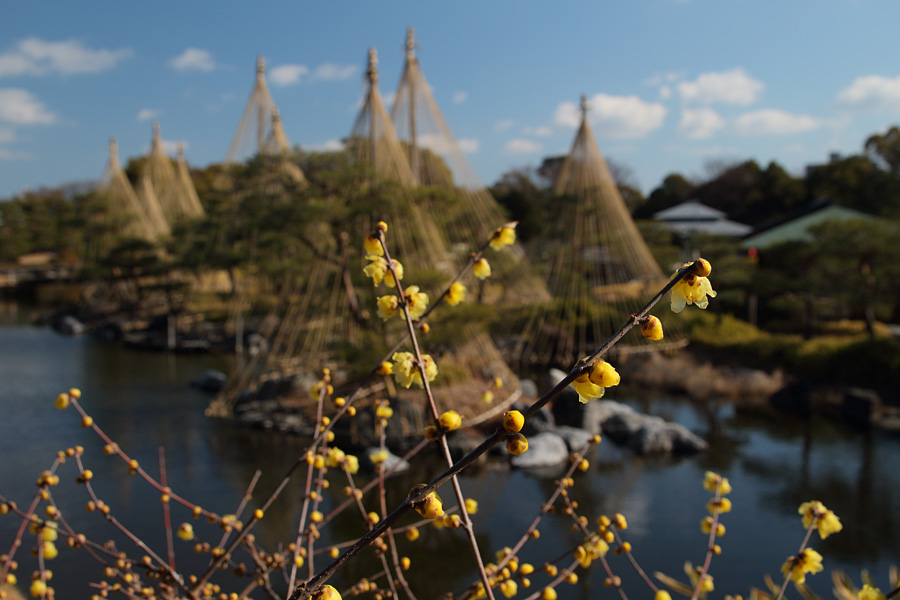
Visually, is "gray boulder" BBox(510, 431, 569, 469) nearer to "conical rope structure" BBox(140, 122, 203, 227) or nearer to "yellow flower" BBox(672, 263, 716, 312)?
"yellow flower" BBox(672, 263, 716, 312)

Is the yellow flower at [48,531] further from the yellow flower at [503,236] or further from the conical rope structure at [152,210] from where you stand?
the conical rope structure at [152,210]

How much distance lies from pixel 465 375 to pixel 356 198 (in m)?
2.04

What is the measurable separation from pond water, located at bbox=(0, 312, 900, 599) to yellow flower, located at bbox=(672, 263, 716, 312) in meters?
3.05

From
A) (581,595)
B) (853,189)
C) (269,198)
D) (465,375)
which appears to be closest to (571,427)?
(465,375)

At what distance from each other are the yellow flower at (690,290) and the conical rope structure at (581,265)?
8446 mm

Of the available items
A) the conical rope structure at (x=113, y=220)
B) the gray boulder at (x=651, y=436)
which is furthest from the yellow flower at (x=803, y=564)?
the conical rope structure at (x=113, y=220)

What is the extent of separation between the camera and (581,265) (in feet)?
31.5

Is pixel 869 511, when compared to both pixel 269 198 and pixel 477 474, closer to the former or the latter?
pixel 477 474

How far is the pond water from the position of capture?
380 cm

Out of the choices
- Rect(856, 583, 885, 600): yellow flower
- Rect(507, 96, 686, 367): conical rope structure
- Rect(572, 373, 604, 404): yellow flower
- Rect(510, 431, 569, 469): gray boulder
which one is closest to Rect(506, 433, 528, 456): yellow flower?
Rect(572, 373, 604, 404): yellow flower

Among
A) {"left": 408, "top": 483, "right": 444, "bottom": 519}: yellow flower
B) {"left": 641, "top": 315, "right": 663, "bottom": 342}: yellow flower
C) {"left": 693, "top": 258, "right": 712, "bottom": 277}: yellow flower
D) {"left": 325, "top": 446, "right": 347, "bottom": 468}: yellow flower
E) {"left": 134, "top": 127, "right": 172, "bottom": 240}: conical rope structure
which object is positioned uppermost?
{"left": 134, "top": 127, "right": 172, "bottom": 240}: conical rope structure

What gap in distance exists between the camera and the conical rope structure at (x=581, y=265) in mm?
9289

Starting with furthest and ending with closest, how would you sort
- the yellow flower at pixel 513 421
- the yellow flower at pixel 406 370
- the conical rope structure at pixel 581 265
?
the conical rope structure at pixel 581 265
the yellow flower at pixel 406 370
the yellow flower at pixel 513 421

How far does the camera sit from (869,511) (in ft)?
15.1
